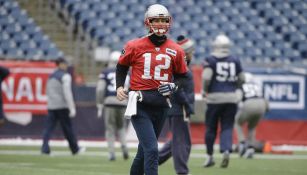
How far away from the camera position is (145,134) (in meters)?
9.95

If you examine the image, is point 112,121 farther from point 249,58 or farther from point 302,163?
point 249,58

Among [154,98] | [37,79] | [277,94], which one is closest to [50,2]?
[37,79]

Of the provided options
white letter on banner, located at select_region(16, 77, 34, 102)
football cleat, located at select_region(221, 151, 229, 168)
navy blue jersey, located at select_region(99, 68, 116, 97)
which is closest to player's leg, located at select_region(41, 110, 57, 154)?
navy blue jersey, located at select_region(99, 68, 116, 97)

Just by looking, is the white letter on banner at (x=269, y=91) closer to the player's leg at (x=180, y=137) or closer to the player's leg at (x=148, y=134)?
the player's leg at (x=180, y=137)

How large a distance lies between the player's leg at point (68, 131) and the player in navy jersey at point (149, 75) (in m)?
8.72

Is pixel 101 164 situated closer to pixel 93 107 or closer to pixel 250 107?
pixel 250 107

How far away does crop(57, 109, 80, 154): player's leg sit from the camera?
740 inches

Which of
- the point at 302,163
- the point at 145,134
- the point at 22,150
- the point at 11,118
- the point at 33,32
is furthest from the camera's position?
the point at 33,32

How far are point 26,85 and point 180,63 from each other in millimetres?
12970

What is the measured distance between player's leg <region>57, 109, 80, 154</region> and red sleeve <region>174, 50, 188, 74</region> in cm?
864

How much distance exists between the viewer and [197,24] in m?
27.4

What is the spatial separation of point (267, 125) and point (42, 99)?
18.0 ft

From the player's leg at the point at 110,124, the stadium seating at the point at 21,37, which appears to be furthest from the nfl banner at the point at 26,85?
the player's leg at the point at 110,124

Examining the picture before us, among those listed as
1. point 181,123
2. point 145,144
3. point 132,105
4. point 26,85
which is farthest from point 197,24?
point 145,144
